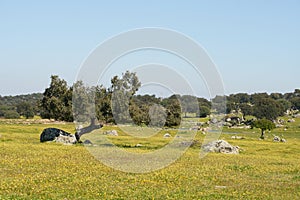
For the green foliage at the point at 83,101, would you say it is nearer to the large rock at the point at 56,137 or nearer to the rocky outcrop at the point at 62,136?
the rocky outcrop at the point at 62,136

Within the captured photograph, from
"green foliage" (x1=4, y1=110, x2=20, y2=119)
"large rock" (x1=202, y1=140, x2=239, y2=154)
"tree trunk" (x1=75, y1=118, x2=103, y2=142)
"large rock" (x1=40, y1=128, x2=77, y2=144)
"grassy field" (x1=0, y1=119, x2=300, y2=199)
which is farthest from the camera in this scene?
"green foliage" (x1=4, y1=110, x2=20, y2=119)

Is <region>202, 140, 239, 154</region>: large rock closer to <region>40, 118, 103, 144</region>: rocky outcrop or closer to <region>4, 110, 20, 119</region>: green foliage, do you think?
<region>40, 118, 103, 144</region>: rocky outcrop

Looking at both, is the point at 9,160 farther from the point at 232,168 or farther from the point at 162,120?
the point at 162,120

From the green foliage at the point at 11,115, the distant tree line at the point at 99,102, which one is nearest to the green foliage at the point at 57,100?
the distant tree line at the point at 99,102

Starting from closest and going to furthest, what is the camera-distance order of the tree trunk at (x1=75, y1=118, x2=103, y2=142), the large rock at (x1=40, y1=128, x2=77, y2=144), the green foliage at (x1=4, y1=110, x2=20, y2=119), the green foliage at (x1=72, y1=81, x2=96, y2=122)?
1. the large rock at (x1=40, y1=128, x2=77, y2=144)
2. the green foliage at (x1=72, y1=81, x2=96, y2=122)
3. the tree trunk at (x1=75, y1=118, x2=103, y2=142)
4. the green foliage at (x1=4, y1=110, x2=20, y2=119)

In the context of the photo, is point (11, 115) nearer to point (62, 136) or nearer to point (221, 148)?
point (62, 136)

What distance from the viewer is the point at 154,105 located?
74125 mm

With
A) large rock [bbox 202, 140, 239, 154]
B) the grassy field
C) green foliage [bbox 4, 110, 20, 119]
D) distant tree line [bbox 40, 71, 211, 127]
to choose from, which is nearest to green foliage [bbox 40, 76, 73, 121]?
distant tree line [bbox 40, 71, 211, 127]

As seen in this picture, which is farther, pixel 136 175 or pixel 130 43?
pixel 130 43

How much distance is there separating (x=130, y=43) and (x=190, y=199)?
24.5 meters

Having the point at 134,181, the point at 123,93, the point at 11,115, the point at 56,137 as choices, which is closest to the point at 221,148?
the point at 123,93

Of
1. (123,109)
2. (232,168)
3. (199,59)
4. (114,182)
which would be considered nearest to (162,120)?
(123,109)

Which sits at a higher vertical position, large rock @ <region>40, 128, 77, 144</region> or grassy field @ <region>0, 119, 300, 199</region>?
large rock @ <region>40, 128, 77, 144</region>

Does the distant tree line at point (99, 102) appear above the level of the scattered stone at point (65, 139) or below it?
above
